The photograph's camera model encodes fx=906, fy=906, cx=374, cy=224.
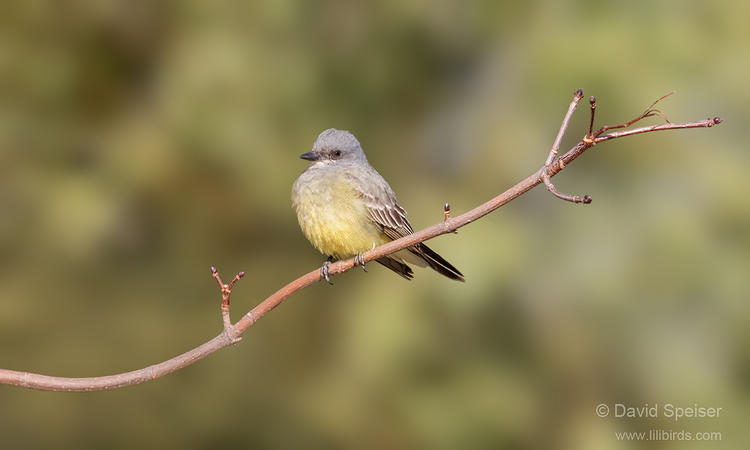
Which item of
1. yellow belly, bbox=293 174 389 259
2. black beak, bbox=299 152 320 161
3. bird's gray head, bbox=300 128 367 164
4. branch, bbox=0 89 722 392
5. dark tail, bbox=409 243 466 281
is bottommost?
branch, bbox=0 89 722 392

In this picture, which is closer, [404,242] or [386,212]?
[404,242]

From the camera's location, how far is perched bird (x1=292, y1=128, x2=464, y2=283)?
5.33m

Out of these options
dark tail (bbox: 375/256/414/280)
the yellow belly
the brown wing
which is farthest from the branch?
dark tail (bbox: 375/256/414/280)

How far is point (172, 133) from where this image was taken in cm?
1040

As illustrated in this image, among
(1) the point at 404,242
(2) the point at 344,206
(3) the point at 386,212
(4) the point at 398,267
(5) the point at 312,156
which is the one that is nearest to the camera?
(1) the point at 404,242

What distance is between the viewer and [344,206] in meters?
5.45

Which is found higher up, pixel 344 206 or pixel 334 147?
pixel 334 147

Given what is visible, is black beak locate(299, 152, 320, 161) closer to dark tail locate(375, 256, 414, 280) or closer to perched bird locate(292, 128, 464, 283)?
perched bird locate(292, 128, 464, 283)

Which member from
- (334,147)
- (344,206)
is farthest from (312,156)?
(344,206)

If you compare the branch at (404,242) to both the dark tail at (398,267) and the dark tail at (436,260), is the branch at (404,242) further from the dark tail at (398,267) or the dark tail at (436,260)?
the dark tail at (398,267)

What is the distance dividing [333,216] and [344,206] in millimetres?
125

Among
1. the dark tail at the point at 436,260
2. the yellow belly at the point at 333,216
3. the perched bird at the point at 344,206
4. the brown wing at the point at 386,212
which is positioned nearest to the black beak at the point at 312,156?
the perched bird at the point at 344,206

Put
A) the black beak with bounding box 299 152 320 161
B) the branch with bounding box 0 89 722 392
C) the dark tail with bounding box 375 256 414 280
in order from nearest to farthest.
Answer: the branch with bounding box 0 89 722 392, the black beak with bounding box 299 152 320 161, the dark tail with bounding box 375 256 414 280

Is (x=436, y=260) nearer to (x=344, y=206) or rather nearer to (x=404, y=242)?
(x=344, y=206)
